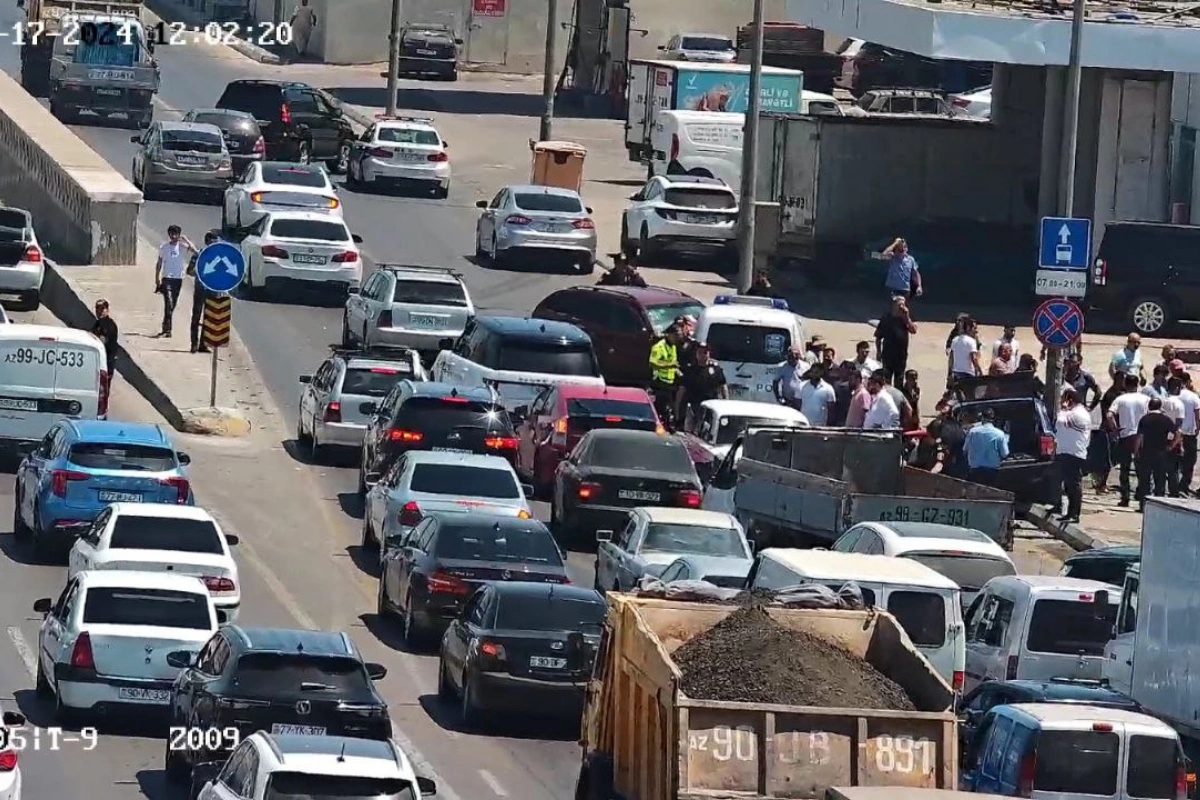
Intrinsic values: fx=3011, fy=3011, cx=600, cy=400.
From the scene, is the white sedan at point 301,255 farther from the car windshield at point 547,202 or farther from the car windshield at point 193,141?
the car windshield at point 193,141

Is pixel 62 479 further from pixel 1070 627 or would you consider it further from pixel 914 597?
pixel 1070 627

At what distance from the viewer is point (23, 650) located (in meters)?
24.7

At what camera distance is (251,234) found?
43.5 metres

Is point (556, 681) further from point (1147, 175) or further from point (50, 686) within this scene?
point (1147, 175)

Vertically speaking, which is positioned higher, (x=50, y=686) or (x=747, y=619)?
(x=747, y=619)

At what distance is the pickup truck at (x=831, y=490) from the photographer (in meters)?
27.8

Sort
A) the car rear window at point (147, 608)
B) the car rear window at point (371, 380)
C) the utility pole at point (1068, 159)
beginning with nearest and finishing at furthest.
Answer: the car rear window at point (147, 608) → the utility pole at point (1068, 159) → the car rear window at point (371, 380)

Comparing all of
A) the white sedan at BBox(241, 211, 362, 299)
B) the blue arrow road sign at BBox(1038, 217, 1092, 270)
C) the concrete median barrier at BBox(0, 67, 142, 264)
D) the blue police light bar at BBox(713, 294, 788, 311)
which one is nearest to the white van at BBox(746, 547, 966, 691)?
the blue arrow road sign at BBox(1038, 217, 1092, 270)

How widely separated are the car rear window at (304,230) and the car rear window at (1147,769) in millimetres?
25837

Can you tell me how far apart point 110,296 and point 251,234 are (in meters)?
2.23

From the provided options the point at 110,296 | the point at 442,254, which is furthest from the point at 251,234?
the point at 442,254

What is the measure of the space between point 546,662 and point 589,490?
25.3 feet

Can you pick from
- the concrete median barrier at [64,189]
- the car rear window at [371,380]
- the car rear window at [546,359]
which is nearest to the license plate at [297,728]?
the car rear window at [371,380]

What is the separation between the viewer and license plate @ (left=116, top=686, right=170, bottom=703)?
72.1 feet
